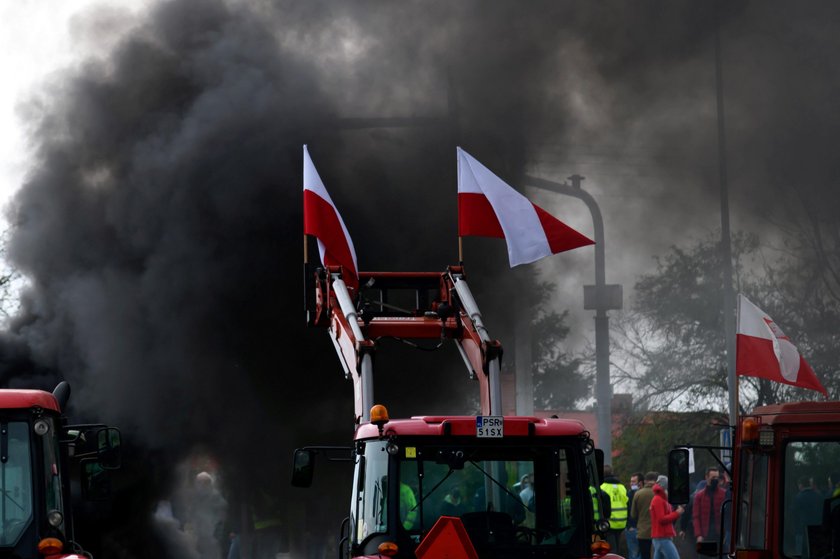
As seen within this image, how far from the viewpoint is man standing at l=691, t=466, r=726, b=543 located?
49.7ft

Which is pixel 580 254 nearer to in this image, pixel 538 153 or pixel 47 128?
pixel 538 153

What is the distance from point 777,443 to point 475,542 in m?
2.01

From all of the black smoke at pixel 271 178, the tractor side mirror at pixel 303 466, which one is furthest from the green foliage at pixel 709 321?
the tractor side mirror at pixel 303 466

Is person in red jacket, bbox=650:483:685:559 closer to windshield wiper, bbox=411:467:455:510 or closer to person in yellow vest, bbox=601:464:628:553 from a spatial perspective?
person in yellow vest, bbox=601:464:628:553

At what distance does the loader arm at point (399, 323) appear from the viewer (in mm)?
12148

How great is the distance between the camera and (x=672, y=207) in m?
21.5

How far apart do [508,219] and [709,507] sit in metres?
4.07

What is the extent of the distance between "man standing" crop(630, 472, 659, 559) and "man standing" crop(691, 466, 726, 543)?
0.89 meters

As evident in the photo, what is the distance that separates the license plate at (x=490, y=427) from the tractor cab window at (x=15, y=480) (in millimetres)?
2819

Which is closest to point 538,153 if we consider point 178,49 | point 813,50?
point 813,50

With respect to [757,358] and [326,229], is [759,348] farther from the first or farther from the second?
[326,229]

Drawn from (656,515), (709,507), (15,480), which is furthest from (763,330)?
(15,480)

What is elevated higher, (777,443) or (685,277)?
(685,277)

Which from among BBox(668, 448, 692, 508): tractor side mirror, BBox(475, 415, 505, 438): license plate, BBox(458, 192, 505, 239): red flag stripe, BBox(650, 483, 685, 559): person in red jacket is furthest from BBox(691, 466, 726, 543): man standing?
BBox(475, 415, 505, 438): license plate
